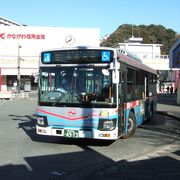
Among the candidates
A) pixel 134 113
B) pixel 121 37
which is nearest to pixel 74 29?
pixel 121 37

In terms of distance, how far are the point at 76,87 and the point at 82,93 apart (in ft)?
0.80

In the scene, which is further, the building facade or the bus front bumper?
the building facade

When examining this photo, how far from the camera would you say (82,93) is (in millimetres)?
11555

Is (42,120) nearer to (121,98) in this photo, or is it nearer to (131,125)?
(121,98)

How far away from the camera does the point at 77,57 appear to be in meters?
11.8

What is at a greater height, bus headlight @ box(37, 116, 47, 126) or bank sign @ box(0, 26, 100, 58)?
bank sign @ box(0, 26, 100, 58)

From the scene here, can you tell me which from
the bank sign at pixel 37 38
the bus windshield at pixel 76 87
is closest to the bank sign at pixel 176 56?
the bus windshield at pixel 76 87

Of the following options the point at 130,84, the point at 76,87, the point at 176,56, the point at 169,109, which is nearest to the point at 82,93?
the point at 76,87

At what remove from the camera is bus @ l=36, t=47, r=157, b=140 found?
37.2ft

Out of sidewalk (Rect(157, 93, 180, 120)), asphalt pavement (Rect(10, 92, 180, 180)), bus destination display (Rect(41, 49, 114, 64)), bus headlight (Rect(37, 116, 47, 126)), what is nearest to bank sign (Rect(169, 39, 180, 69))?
sidewalk (Rect(157, 93, 180, 120))

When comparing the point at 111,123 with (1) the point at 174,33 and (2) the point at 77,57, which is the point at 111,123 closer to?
(2) the point at 77,57

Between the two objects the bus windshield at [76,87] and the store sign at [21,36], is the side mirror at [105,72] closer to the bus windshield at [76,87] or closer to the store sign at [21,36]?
the bus windshield at [76,87]

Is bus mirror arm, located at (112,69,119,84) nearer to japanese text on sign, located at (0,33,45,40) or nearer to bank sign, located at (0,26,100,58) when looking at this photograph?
bank sign, located at (0,26,100,58)

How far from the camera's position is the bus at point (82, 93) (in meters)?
11.4
